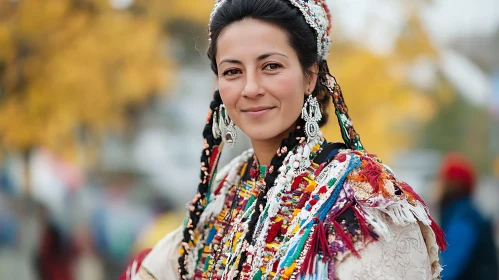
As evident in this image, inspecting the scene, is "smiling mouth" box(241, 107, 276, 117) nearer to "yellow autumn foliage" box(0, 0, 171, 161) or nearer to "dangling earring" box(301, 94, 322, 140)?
"dangling earring" box(301, 94, 322, 140)

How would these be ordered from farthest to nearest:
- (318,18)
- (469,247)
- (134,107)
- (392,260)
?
(134,107), (469,247), (318,18), (392,260)

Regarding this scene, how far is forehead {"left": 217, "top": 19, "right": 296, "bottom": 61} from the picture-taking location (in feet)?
5.80

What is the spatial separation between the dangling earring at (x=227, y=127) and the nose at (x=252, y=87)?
29cm

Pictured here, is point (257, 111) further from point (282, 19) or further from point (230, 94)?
point (282, 19)

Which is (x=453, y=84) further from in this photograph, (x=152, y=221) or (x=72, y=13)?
(x=72, y=13)

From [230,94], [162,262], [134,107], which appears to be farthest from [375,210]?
[134,107]

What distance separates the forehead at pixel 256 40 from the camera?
1.77 metres

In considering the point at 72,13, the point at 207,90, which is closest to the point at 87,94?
the point at 72,13

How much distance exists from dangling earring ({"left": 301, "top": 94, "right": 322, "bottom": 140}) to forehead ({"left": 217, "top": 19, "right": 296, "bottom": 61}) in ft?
0.55

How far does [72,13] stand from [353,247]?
383 centimetres

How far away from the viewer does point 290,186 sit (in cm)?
180

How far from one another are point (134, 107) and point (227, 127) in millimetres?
3079

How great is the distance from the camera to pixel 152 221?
5.09 meters

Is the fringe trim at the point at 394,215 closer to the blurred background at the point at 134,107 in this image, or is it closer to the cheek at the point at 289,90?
the cheek at the point at 289,90
